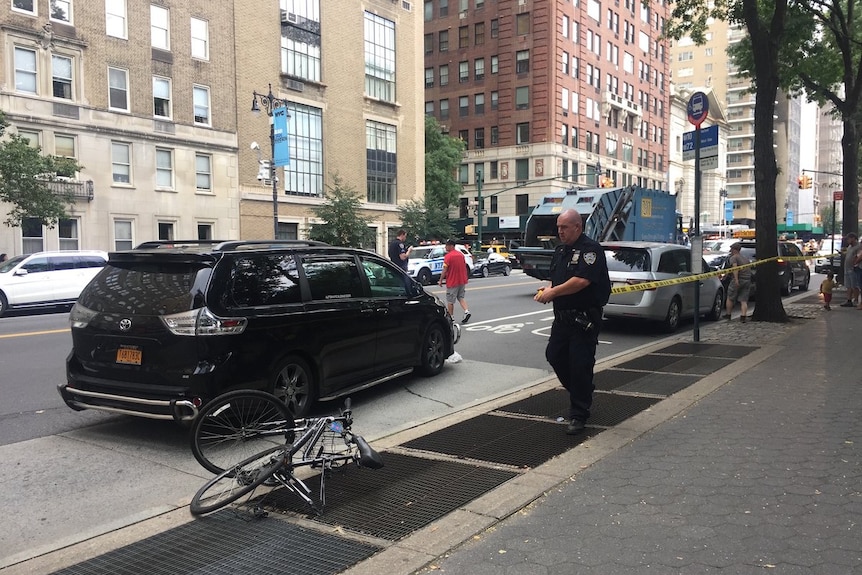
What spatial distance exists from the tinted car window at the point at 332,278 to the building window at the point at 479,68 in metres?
55.5

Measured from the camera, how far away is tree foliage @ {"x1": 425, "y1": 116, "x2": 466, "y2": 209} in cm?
5478

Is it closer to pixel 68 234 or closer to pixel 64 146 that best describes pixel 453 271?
pixel 68 234

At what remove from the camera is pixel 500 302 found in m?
17.8

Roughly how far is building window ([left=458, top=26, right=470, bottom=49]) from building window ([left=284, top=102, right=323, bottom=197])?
2577 centimetres

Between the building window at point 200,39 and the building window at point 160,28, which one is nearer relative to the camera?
the building window at point 160,28

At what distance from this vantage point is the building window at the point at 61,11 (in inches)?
1084

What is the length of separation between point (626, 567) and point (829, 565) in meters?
0.98

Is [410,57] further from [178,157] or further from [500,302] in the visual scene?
[500,302]

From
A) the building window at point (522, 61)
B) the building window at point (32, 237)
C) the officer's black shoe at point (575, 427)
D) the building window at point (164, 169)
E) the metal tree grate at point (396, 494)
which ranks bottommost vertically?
the metal tree grate at point (396, 494)

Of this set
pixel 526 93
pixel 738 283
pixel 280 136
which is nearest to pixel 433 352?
pixel 738 283

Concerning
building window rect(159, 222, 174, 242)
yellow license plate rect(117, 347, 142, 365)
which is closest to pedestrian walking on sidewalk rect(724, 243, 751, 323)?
yellow license plate rect(117, 347, 142, 365)

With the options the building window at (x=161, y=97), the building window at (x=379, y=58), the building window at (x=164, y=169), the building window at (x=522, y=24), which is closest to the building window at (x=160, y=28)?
the building window at (x=161, y=97)

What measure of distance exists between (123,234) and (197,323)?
27.9 metres

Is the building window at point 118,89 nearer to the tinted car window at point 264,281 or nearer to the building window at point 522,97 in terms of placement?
the tinted car window at point 264,281
